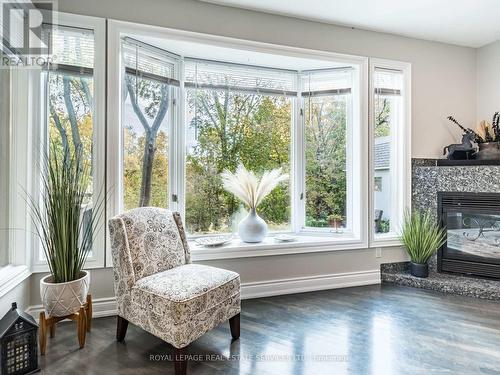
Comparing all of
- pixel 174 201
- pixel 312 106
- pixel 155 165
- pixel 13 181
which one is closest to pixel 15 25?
pixel 13 181

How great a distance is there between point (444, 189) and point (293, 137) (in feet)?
5.52

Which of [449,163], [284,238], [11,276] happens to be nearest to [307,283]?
[284,238]

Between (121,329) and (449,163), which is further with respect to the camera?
(449,163)

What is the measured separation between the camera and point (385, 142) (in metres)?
3.36

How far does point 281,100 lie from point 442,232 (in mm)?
2220

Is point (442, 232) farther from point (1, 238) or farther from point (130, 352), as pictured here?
point (1, 238)

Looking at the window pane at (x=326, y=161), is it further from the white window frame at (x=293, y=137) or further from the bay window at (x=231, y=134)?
the bay window at (x=231, y=134)

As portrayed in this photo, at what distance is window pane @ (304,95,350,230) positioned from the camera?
336 centimetres

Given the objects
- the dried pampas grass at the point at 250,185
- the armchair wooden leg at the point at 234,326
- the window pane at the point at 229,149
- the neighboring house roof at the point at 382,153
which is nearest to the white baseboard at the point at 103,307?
the window pane at the point at 229,149

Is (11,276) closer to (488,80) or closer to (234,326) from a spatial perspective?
(234,326)

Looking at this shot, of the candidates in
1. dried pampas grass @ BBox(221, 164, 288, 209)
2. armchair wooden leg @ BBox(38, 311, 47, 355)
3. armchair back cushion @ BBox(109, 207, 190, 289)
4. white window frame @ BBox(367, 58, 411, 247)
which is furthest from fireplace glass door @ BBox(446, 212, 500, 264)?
armchair wooden leg @ BBox(38, 311, 47, 355)

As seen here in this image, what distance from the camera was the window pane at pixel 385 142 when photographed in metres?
3.30

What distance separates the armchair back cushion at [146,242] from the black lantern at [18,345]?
0.54m

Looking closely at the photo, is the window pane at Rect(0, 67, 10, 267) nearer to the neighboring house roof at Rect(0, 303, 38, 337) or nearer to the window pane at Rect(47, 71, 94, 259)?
the window pane at Rect(47, 71, 94, 259)
